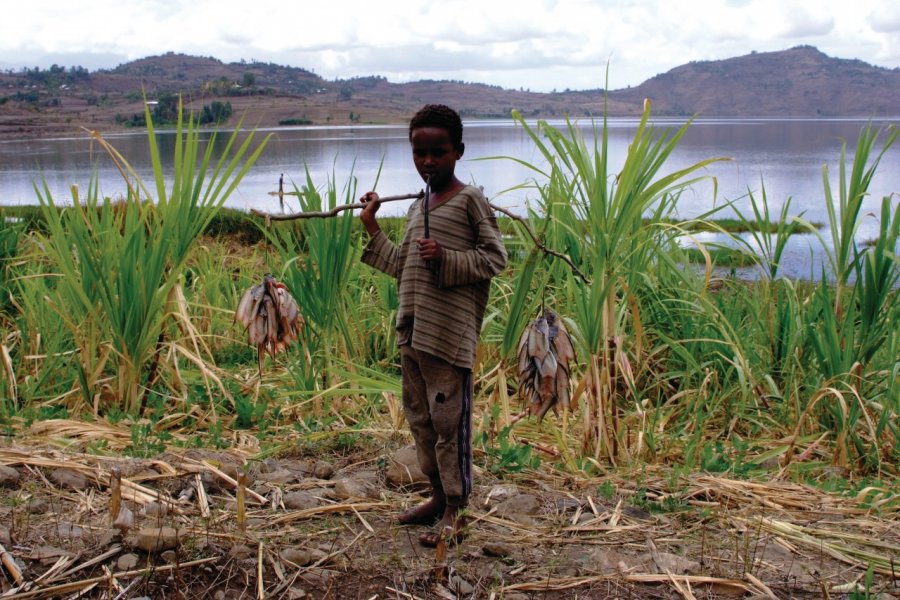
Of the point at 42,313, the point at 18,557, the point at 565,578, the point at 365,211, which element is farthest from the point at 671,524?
the point at 42,313

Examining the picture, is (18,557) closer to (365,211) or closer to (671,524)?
(365,211)

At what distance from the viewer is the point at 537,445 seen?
309 cm

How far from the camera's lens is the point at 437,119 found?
6.73ft

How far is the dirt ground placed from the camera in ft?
6.53

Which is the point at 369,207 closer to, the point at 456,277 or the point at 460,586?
the point at 456,277

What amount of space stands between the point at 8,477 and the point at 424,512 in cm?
128

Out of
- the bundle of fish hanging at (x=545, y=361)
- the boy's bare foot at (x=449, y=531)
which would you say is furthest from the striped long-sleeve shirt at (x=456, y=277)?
the boy's bare foot at (x=449, y=531)

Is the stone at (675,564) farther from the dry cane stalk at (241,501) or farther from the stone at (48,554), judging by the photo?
the stone at (48,554)

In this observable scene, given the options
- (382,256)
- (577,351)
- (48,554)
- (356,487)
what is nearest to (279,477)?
(356,487)

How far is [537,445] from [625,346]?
3.04 ft

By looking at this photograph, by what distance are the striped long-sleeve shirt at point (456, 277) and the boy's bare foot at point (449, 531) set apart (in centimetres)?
40

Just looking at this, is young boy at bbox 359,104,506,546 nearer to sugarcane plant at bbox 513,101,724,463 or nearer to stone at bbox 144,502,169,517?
sugarcane plant at bbox 513,101,724,463

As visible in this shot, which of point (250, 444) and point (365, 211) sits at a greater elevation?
point (365, 211)

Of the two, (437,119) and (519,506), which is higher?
(437,119)
